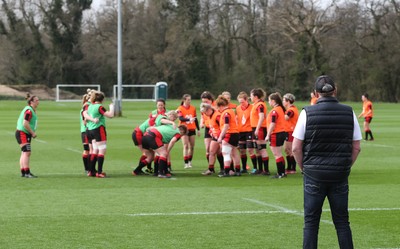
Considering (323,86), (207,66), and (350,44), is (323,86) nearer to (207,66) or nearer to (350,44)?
(350,44)

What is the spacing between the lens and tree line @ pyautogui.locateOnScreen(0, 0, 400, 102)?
254 ft

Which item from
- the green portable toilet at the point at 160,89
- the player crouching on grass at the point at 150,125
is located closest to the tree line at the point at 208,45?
the green portable toilet at the point at 160,89

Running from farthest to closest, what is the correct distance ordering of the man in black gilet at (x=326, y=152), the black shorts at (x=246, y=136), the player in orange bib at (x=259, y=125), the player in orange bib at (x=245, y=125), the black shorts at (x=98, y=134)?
the black shorts at (x=246, y=136) < the player in orange bib at (x=245, y=125) < the player in orange bib at (x=259, y=125) < the black shorts at (x=98, y=134) < the man in black gilet at (x=326, y=152)

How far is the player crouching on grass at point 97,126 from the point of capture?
54.8 feet

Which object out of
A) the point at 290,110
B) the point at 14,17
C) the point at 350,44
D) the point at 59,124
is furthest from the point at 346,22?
the point at 290,110

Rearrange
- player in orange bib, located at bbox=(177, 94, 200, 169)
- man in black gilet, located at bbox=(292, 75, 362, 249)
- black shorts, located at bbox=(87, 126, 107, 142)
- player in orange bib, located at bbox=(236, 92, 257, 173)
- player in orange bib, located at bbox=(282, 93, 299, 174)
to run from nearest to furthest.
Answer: man in black gilet, located at bbox=(292, 75, 362, 249)
black shorts, located at bbox=(87, 126, 107, 142)
player in orange bib, located at bbox=(282, 93, 299, 174)
player in orange bib, located at bbox=(236, 92, 257, 173)
player in orange bib, located at bbox=(177, 94, 200, 169)

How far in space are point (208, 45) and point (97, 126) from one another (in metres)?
68.8

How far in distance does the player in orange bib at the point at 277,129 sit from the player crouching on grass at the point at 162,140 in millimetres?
1871

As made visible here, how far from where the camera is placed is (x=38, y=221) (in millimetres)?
11266

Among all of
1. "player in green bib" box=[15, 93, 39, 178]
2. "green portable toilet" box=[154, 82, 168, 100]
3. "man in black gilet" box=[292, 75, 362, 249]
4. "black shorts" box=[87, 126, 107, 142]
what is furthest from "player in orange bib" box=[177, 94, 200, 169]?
"green portable toilet" box=[154, 82, 168, 100]

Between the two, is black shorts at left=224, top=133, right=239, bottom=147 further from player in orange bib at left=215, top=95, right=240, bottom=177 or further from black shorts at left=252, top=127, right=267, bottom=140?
black shorts at left=252, top=127, right=267, bottom=140

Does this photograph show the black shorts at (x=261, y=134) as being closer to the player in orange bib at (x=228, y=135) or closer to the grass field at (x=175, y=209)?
the player in orange bib at (x=228, y=135)

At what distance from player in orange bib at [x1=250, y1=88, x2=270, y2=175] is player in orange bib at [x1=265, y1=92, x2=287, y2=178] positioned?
1.65ft

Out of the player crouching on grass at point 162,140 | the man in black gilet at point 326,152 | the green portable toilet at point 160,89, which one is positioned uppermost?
the man in black gilet at point 326,152
